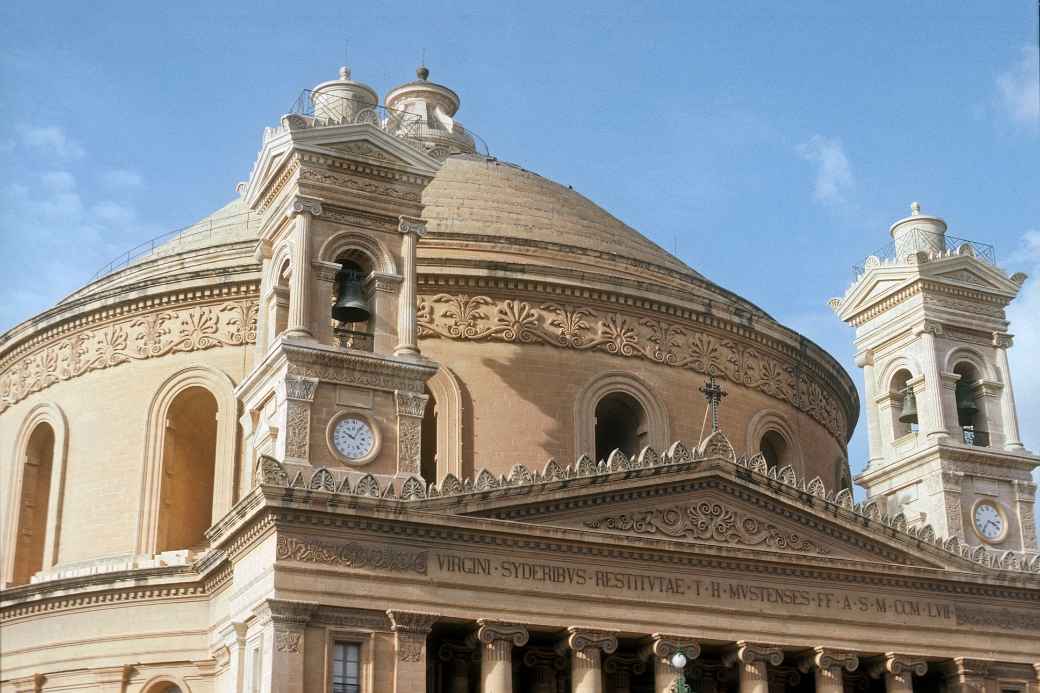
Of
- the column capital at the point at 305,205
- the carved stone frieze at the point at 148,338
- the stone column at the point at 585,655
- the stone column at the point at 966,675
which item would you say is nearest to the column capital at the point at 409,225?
the column capital at the point at 305,205

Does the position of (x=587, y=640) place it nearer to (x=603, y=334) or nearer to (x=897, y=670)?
(x=897, y=670)

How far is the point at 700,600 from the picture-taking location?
28.7m

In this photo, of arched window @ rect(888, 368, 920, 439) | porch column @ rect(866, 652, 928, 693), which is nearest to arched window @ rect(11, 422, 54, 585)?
porch column @ rect(866, 652, 928, 693)

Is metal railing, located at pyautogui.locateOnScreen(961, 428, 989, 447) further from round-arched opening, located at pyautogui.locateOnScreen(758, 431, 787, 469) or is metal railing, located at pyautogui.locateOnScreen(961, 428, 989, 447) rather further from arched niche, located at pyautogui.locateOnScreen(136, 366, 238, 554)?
arched niche, located at pyautogui.locateOnScreen(136, 366, 238, 554)

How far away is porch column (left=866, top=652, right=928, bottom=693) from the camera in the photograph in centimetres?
2978

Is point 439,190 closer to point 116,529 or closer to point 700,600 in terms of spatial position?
point 116,529

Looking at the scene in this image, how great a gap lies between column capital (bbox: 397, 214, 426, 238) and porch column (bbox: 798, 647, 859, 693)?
1032cm

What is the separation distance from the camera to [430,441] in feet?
108

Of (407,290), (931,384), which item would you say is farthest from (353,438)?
(931,384)

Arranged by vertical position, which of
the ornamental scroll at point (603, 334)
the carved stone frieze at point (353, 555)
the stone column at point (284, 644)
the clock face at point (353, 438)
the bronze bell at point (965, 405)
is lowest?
the stone column at point (284, 644)

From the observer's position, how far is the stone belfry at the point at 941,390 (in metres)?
33.8

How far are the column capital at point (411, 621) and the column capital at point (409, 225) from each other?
7.14 metres

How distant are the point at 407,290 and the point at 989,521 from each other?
1337cm

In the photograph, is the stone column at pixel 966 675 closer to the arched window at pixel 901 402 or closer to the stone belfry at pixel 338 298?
the arched window at pixel 901 402
